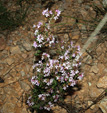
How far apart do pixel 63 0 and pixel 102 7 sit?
1291mm

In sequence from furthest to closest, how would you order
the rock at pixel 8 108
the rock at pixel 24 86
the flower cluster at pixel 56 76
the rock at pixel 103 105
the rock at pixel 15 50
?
the rock at pixel 15 50
the rock at pixel 24 86
the rock at pixel 8 108
the rock at pixel 103 105
the flower cluster at pixel 56 76

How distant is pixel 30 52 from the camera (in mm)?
3904

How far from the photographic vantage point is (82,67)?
141 inches

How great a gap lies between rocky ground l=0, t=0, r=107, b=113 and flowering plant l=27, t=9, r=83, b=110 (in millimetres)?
290

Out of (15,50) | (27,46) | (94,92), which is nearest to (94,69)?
(94,92)

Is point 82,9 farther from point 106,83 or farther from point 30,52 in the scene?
point 106,83

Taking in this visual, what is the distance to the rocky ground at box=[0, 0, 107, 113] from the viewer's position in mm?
3242

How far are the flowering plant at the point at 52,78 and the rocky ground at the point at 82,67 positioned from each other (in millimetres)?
290

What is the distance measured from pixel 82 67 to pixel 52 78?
97cm

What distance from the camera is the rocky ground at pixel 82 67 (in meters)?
3.24

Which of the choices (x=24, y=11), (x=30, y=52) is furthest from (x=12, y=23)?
(x=30, y=52)

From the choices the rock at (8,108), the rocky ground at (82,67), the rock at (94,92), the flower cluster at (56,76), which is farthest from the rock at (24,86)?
the rock at (94,92)

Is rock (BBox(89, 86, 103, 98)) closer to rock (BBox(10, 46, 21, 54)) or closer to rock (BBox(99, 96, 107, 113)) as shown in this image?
rock (BBox(99, 96, 107, 113))

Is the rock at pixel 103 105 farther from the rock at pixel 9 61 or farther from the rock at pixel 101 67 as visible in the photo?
the rock at pixel 9 61
